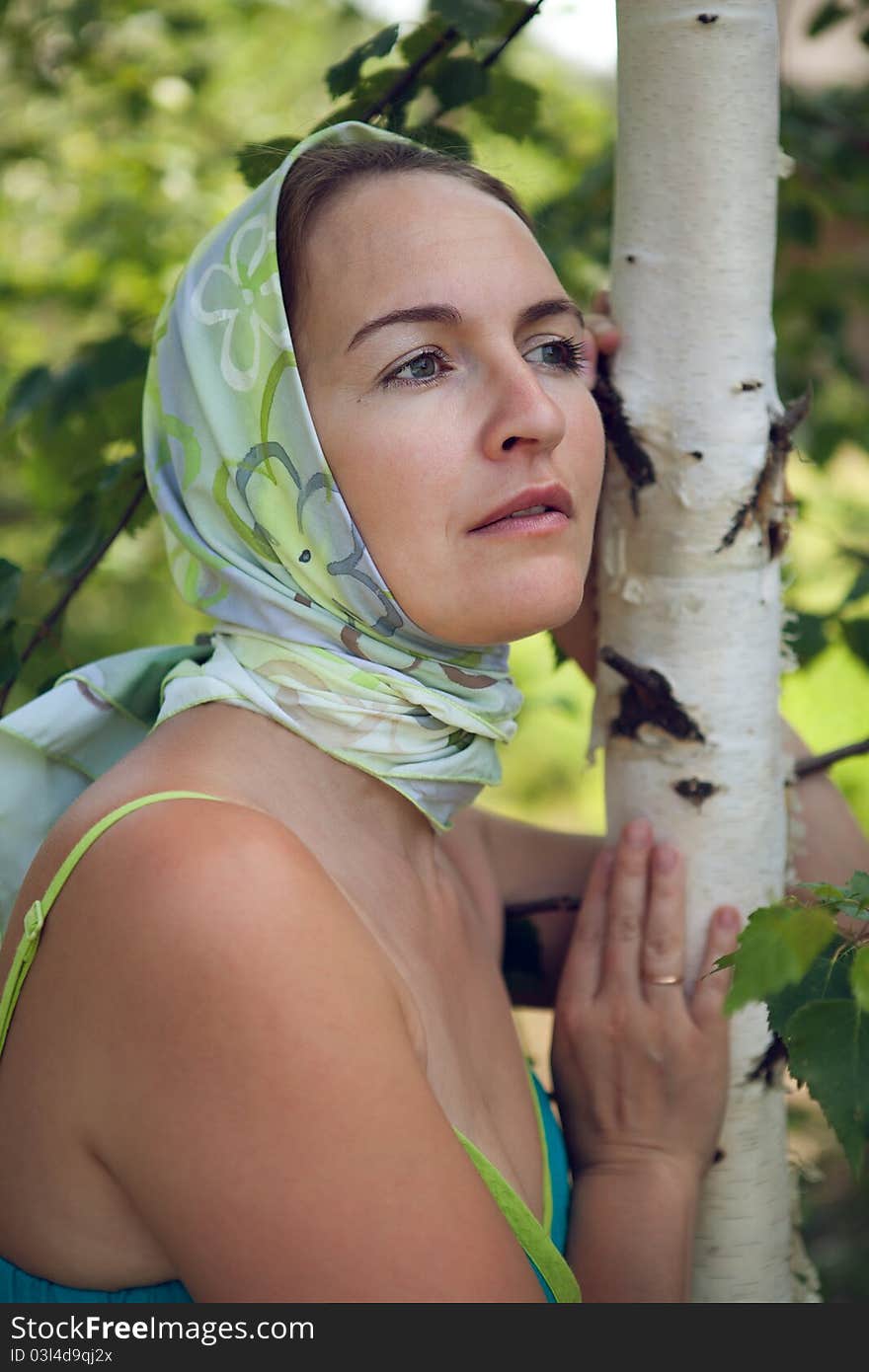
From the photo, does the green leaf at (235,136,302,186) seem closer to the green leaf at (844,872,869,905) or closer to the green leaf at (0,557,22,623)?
the green leaf at (0,557,22,623)

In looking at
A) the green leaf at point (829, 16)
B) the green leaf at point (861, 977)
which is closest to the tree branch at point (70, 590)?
the green leaf at point (861, 977)

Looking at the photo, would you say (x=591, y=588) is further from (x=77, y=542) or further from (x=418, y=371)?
(x=77, y=542)

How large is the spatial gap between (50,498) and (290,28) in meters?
3.58

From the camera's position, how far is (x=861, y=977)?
0.99 metres

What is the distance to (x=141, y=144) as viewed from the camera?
3955mm

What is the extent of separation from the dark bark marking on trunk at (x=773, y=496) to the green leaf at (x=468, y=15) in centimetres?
65

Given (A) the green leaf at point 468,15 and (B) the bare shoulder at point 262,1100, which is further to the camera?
(A) the green leaf at point 468,15

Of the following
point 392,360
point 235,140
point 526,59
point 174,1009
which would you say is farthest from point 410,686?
point 526,59

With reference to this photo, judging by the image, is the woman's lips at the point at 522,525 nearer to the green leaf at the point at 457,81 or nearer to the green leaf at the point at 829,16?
the green leaf at the point at 457,81

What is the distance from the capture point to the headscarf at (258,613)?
1581 mm

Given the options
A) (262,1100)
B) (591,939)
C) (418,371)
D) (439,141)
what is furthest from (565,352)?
(262,1100)

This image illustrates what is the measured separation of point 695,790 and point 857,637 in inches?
27.9

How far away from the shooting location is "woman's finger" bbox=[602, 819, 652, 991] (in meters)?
1.81

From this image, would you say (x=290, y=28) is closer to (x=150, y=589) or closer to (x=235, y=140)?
(x=235, y=140)
